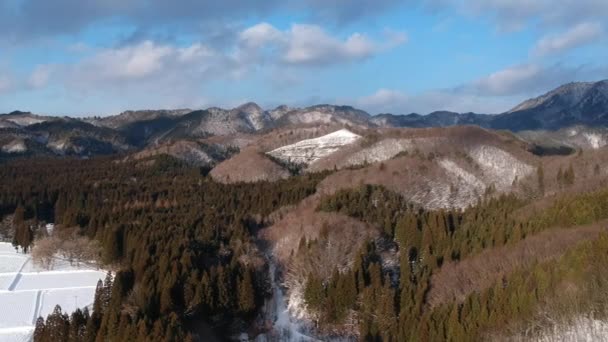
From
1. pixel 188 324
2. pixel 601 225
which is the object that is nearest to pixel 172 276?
pixel 188 324

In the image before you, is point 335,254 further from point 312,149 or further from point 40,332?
point 312,149

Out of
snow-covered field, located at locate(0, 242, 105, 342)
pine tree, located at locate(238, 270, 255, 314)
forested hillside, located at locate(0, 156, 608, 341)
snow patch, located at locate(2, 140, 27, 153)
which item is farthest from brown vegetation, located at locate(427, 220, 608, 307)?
snow patch, located at locate(2, 140, 27, 153)

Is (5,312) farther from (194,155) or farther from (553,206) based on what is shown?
(194,155)

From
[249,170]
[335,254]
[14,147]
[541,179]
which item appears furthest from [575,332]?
[14,147]

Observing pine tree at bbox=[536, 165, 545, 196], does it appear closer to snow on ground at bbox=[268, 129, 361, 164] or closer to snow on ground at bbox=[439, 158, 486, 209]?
snow on ground at bbox=[439, 158, 486, 209]

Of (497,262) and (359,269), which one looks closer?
(497,262)
